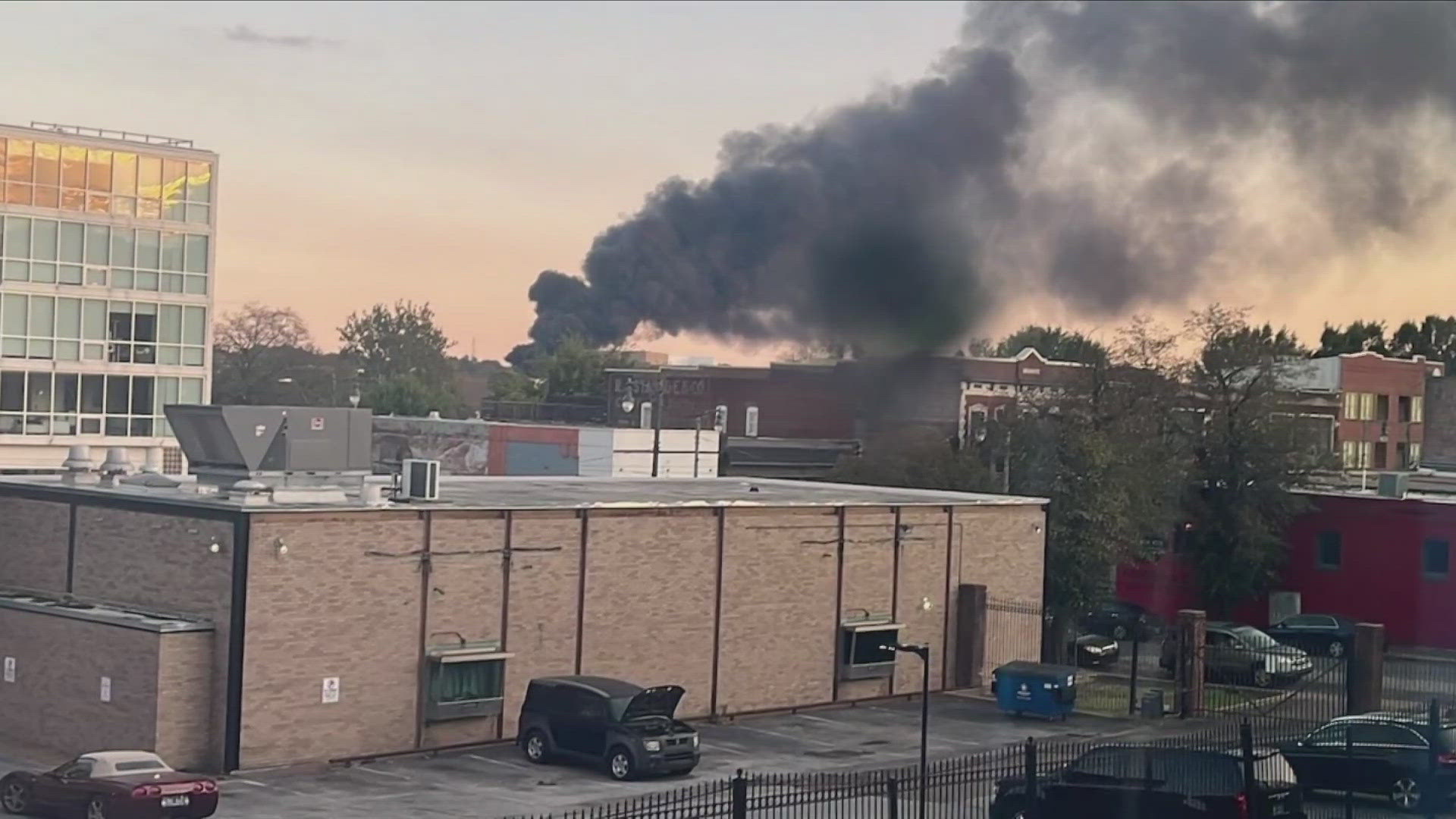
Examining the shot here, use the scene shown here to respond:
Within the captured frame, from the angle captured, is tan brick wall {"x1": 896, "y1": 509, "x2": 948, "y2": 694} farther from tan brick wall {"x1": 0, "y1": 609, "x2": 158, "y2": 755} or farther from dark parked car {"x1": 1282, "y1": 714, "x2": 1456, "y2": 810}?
tan brick wall {"x1": 0, "y1": 609, "x2": 158, "y2": 755}

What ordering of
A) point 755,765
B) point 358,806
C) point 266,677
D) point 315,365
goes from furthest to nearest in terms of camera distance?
point 315,365
point 755,765
point 266,677
point 358,806

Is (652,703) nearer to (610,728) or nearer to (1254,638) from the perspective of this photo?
(610,728)

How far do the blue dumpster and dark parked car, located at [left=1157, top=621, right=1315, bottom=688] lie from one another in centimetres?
354

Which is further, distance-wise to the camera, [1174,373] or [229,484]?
[1174,373]

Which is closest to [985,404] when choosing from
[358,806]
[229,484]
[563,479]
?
[563,479]

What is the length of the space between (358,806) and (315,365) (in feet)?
244

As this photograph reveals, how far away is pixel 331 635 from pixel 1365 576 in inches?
991

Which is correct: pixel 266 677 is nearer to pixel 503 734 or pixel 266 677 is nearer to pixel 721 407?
pixel 503 734

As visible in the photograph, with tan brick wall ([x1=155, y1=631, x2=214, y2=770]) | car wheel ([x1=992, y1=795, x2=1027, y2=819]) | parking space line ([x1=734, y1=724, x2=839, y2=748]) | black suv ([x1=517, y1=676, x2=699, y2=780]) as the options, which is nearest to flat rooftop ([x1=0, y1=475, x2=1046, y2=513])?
tan brick wall ([x1=155, y1=631, x2=214, y2=770])

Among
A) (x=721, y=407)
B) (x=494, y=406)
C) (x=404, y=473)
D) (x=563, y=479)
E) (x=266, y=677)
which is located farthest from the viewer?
(x=494, y=406)

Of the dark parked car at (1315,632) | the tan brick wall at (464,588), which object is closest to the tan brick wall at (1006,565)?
the dark parked car at (1315,632)

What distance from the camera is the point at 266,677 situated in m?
22.5

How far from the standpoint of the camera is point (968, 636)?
3159 cm

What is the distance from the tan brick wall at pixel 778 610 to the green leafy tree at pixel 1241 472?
567 inches
